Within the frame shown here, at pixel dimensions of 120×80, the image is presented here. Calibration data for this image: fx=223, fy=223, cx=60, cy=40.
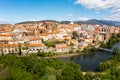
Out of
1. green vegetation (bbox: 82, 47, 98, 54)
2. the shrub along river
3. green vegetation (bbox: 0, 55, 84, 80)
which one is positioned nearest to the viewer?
green vegetation (bbox: 0, 55, 84, 80)

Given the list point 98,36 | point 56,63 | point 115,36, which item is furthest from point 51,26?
point 56,63

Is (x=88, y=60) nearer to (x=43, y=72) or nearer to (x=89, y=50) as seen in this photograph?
(x=89, y=50)

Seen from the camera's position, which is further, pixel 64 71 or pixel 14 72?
pixel 64 71

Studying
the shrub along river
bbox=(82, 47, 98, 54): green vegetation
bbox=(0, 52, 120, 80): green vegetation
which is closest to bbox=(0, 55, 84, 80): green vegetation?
bbox=(0, 52, 120, 80): green vegetation

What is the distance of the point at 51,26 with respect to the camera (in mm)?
32938

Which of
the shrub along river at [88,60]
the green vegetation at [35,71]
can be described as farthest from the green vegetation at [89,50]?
the green vegetation at [35,71]

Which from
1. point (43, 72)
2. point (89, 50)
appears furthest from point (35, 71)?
point (89, 50)

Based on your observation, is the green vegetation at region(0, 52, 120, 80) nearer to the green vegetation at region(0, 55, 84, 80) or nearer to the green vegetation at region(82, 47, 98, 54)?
the green vegetation at region(0, 55, 84, 80)

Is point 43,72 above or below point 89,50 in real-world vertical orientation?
above

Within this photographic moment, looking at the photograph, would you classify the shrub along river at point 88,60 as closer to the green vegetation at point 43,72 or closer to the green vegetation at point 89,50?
the green vegetation at point 89,50

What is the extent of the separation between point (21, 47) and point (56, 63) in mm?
8679

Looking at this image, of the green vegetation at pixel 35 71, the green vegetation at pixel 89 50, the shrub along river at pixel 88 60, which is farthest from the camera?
the green vegetation at pixel 89 50

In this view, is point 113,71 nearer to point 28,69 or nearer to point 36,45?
point 28,69

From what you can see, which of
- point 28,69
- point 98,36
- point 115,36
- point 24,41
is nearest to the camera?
point 28,69
